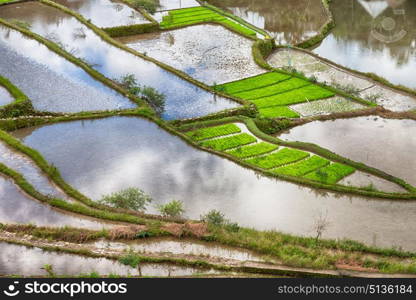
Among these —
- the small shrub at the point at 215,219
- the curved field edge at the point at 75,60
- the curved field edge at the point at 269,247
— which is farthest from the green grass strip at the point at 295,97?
the curved field edge at the point at 269,247

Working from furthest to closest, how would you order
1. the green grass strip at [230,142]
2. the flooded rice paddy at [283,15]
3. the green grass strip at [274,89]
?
→ the flooded rice paddy at [283,15], the green grass strip at [274,89], the green grass strip at [230,142]

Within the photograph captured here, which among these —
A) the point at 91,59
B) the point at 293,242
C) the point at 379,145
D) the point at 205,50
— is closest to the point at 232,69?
the point at 205,50

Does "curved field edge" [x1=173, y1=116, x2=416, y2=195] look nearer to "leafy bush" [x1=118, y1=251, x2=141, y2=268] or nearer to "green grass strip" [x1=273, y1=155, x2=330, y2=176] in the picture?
"green grass strip" [x1=273, y1=155, x2=330, y2=176]

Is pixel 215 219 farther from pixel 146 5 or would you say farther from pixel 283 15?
pixel 283 15

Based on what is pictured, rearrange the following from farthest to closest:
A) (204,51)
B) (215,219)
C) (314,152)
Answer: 1. (204,51)
2. (314,152)
3. (215,219)

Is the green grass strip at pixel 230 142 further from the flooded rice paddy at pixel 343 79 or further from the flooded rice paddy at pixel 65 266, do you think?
the flooded rice paddy at pixel 65 266

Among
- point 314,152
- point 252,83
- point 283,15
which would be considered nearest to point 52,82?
point 252,83

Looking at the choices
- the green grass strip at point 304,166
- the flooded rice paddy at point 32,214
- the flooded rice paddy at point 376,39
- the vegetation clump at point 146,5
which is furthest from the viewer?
the vegetation clump at point 146,5
